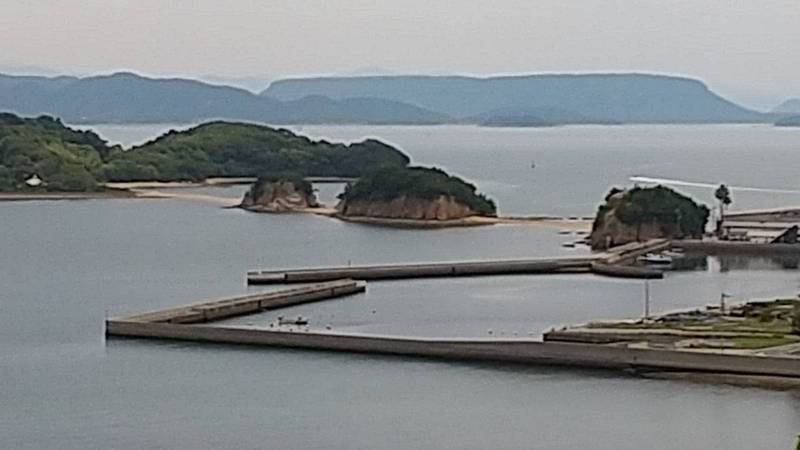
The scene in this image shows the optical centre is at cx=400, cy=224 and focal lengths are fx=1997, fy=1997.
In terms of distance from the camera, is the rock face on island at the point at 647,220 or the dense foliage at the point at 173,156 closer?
the rock face on island at the point at 647,220

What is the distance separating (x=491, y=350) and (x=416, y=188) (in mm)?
26476

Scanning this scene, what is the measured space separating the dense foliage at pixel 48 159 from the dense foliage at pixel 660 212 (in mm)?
24481

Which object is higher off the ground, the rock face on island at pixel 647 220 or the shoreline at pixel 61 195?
the shoreline at pixel 61 195

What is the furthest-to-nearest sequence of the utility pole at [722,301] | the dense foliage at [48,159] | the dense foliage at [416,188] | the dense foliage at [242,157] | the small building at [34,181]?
the dense foliage at [242,157]
the small building at [34,181]
the dense foliage at [48,159]
the dense foliage at [416,188]
the utility pole at [722,301]

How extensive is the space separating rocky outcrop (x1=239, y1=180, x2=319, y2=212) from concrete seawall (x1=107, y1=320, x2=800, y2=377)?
89.4 feet

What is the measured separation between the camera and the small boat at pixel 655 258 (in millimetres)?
34000

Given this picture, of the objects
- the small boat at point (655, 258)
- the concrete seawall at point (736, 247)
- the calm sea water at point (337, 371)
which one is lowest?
the calm sea water at point (337, 371)

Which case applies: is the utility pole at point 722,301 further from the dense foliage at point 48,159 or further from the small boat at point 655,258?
the dense foliage at point 48,159

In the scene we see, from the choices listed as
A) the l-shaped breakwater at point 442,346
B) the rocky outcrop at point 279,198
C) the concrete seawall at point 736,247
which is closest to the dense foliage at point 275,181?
the rocky outcrop at point 279,198

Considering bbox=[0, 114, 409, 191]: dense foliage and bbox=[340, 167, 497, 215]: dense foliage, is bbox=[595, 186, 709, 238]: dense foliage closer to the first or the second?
bbox=[340, 167, 497, 215]: dense foliage

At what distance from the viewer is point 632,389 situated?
19.6 m

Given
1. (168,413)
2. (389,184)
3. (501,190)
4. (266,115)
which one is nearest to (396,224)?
(389,184)

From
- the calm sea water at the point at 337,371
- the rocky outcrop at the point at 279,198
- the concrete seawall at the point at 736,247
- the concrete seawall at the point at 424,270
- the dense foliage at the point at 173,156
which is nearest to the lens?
the calm sea water at the point at 337,371

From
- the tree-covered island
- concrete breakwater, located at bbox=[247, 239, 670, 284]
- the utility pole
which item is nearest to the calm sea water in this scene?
the utility pole
